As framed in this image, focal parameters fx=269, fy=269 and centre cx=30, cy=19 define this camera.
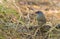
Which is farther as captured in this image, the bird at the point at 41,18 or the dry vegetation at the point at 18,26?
the bird at the point at 41,18

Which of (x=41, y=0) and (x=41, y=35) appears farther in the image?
(x=41, y=0)

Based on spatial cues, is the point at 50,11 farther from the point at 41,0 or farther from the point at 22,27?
the point at 22,27

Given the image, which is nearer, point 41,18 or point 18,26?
point 18,26

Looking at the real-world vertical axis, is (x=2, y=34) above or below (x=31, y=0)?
below

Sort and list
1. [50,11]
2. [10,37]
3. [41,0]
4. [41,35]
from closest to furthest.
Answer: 1. [10,37]
2. [41,35]
3. [50,11]
4. [41,0]

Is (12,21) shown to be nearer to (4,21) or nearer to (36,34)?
(4,21)

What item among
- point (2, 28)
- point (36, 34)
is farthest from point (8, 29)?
point (36, 34)

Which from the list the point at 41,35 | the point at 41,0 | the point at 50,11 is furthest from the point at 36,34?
the point at 41,0

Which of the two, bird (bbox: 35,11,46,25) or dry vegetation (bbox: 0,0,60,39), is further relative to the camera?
bird (bbox: 35,11,46,25)

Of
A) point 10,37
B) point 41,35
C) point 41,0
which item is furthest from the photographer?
point 41,0
